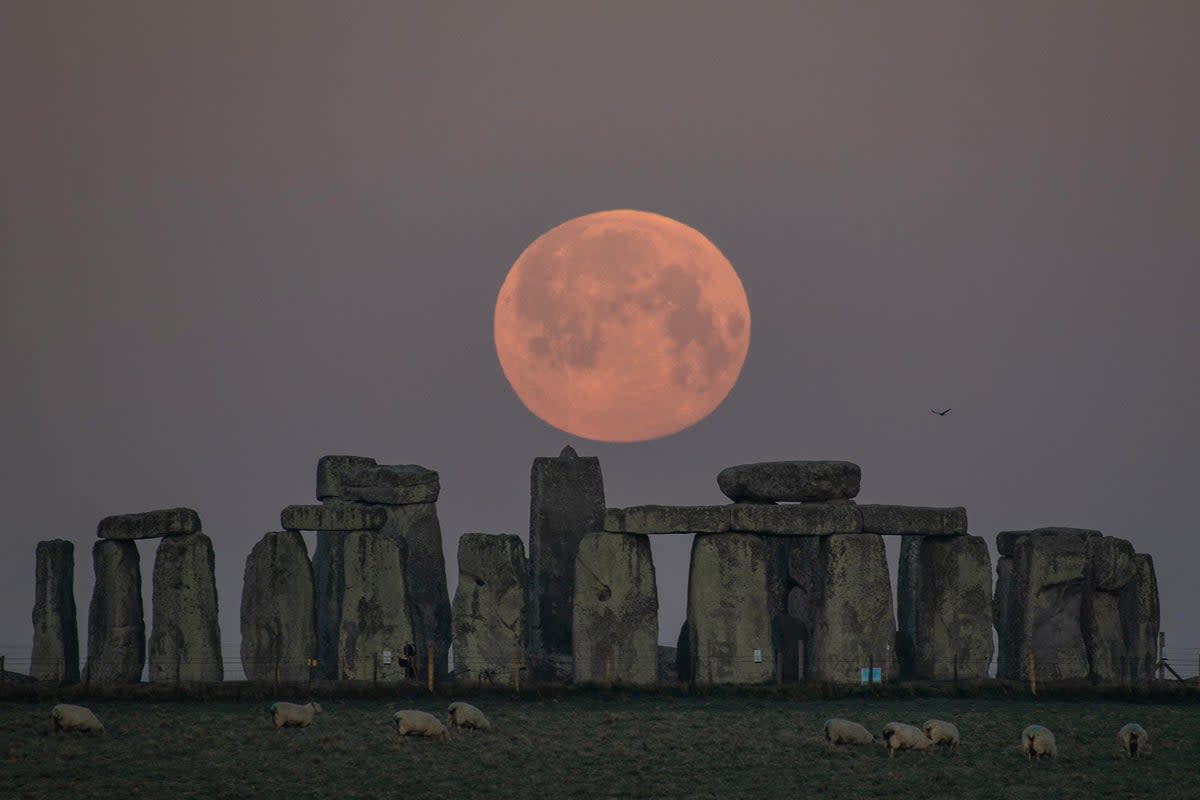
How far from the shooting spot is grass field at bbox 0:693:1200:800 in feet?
141

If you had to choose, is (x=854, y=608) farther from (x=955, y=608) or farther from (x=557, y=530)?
(x=557, y=530)

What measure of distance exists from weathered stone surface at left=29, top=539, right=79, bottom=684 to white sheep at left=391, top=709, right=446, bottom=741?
15.3m

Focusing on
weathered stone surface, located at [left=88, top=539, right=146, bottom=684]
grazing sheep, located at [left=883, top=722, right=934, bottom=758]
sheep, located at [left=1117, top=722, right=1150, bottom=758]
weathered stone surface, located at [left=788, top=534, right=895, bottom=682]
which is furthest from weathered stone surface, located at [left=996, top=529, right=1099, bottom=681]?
weathered stone surface, located at [left=88, top=539, right=146, bottom=684]

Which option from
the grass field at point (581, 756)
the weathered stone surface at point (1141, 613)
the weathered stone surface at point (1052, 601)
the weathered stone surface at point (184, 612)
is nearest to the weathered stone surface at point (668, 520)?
the grass field at point (581, 756)

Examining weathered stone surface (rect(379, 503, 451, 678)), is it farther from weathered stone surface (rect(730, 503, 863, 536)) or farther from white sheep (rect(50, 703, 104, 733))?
white sheep (rect(50, 703, 104, 733))

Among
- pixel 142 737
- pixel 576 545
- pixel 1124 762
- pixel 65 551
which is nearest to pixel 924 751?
pixel 1124 762

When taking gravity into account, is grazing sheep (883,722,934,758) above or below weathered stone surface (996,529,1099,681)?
below

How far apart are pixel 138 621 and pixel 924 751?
2042cm

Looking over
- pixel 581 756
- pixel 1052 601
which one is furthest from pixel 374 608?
pixel 1052 601

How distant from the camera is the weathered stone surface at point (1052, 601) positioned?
5797cm

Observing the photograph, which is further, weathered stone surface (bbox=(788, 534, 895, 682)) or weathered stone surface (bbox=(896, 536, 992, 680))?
weathered stone surface (bbox=(896, 536, 992, 680))

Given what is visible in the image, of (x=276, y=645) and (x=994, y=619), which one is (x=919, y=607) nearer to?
(x=994, y=619)

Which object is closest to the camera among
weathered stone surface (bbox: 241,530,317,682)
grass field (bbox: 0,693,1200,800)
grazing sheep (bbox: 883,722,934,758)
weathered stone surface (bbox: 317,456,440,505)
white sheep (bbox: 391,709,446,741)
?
grass field (bbox: 0,693,1200,800)

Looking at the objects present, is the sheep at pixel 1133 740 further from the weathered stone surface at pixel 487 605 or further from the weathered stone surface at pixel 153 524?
the weathered stone surface at pixel 153 524
